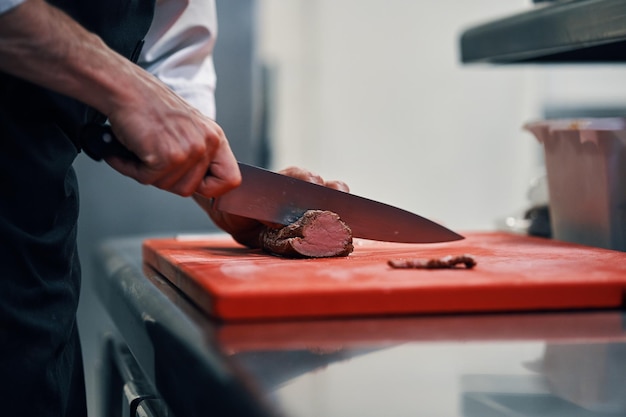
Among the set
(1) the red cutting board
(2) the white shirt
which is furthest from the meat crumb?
(2) the white shirt

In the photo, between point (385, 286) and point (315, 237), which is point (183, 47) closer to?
point (315, 237)

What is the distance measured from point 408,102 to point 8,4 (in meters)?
3.30

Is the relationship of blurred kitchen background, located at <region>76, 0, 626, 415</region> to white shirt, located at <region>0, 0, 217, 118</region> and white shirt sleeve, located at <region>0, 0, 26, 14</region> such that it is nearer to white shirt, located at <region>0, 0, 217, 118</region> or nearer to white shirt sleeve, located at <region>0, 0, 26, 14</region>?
white shirt, located at <region>0, 0, 217, 118</region>

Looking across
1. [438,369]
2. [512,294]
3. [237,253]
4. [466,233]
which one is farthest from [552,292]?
[466,233]

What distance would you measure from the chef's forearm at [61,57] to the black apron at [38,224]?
0.16 metres

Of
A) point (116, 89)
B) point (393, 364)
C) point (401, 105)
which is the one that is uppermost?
point (116, 89)

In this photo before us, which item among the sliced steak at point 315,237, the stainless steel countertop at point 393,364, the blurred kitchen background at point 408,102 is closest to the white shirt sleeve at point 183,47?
the sliced steak at point 315,237

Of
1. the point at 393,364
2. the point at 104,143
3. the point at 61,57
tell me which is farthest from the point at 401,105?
the point at 393,364

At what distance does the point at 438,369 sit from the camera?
0.63 m

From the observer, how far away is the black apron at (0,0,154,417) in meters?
1.01

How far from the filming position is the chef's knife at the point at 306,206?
113 centimetres

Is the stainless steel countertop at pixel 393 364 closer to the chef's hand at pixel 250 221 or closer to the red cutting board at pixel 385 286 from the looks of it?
the red cutting board at pixel 385 286

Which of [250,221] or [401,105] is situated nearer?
[250,221]

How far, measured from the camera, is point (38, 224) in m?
1.06
